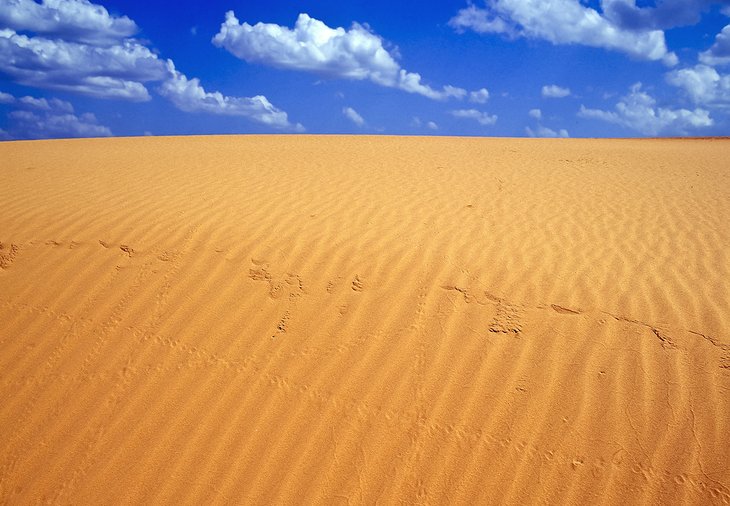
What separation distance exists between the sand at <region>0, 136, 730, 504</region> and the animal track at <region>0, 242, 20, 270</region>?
27 millimetres

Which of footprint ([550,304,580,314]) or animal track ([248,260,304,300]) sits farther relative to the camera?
animal track ([248,260,304,300])

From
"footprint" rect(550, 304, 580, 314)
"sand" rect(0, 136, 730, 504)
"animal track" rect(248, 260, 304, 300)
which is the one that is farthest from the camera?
"animal track" rect(248, 260, 304, 300)

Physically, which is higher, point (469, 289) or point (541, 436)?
point (469, 289)

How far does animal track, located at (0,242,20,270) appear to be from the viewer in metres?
4.56

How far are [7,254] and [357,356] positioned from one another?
4.04 metres

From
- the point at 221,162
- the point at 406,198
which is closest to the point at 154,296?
the point at 406,198

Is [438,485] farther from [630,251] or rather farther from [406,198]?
[406,198]

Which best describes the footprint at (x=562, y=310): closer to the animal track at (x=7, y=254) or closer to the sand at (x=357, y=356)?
the sand at (x=357, y=356)

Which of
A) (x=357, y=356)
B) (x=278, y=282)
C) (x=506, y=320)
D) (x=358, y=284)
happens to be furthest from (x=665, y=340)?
(x=278, y=282)

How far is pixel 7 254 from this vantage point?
15.4 ft

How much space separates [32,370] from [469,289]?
3689mm

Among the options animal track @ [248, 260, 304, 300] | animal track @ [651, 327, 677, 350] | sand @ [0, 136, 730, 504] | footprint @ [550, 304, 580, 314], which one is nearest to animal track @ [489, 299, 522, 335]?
sand @ [0, 136, 730, 504]

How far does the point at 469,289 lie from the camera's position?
4031 millimetres

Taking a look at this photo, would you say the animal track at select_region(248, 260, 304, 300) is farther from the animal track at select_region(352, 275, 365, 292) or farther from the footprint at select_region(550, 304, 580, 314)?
the footprint at select_region(550, 304, 580, 314)
